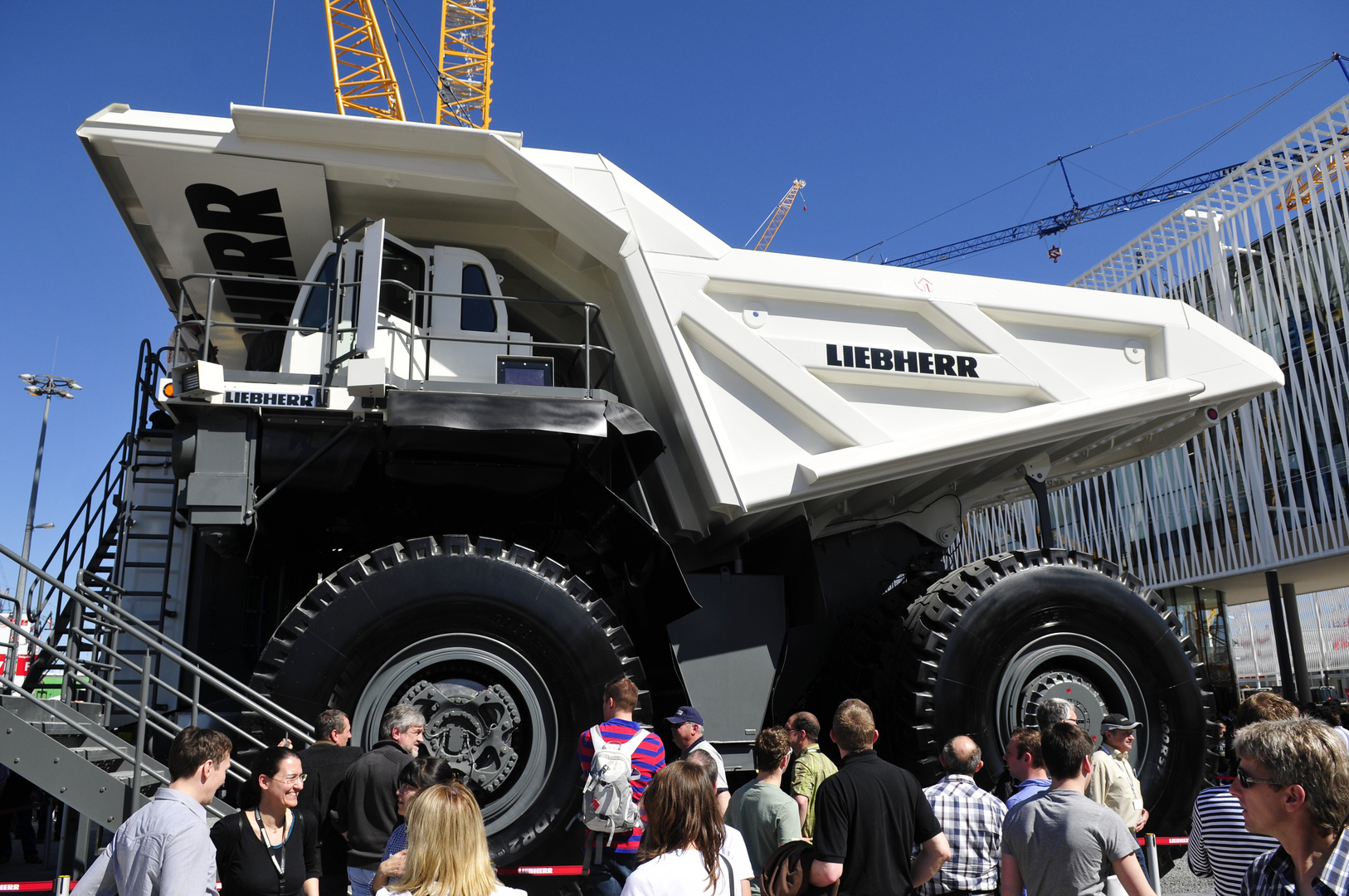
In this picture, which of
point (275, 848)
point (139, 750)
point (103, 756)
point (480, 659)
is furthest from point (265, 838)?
point (103, 756)

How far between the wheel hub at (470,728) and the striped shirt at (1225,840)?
A: 12.7 ft

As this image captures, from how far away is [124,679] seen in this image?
304 inches

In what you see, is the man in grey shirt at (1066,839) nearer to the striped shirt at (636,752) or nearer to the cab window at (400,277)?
the striped shirt at (636,752)

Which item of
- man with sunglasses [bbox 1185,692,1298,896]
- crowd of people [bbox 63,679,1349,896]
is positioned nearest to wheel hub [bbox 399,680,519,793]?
crowd of people [bbox 63,679,1349,896]

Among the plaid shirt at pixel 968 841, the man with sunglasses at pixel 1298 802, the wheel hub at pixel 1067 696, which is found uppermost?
the wheel hub at pixel 1067 696

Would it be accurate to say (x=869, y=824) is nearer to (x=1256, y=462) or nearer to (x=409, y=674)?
(x=409, y=674)

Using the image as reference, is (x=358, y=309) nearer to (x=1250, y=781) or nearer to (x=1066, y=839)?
(x=1066, y=839)

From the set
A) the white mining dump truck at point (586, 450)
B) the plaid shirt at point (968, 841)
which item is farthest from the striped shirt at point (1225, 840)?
the white mining dump truck at point (586, 450)

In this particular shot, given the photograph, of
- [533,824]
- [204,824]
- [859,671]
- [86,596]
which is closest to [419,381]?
[86,596]

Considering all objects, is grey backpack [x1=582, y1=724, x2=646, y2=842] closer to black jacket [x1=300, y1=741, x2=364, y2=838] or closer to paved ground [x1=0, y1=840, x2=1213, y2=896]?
black jacket [x1=300, y1=741, x2=364, y2=838]

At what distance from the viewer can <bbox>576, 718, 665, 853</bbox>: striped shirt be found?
5.03m

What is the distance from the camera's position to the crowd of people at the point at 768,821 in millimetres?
2467

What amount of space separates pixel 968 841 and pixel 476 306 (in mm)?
5232

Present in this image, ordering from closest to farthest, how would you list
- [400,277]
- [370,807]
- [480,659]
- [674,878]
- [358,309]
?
[674,878] < [370,807] < [480,659] < [358,309] < [400,277]
